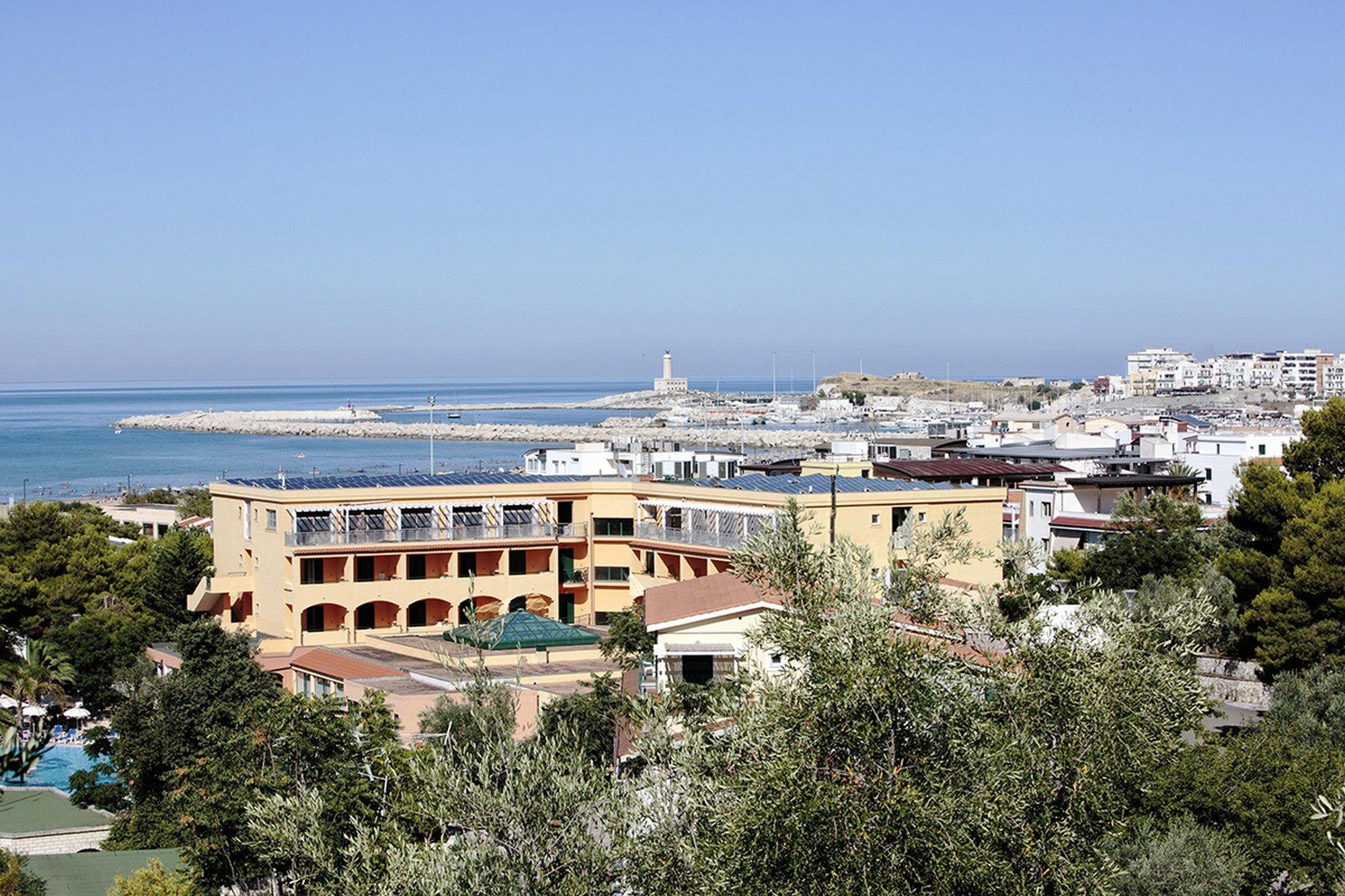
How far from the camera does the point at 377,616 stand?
31172 mm

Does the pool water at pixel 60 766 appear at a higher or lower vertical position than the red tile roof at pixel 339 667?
lower

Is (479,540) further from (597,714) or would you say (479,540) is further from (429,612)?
(597,714)

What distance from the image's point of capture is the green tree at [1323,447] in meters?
27.6

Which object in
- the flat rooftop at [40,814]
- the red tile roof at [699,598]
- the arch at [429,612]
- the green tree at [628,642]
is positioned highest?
the red tile roof at [699,598]

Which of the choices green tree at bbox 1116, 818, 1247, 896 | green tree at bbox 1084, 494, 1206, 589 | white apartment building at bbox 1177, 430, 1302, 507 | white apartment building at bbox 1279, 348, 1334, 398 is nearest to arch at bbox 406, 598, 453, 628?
green tree at bbox 1084, 494, 1206, 589

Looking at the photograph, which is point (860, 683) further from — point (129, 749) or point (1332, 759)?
point (129, 749)

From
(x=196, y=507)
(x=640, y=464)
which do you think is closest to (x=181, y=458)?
(x=196, y=507)

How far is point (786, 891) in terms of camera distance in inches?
343

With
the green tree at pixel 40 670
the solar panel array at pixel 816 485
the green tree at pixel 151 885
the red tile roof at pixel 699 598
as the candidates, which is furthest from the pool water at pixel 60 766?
the green tree at pixel 40 670

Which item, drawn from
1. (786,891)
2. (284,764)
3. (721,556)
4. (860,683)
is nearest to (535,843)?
(786,891)

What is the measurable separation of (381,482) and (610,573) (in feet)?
18.0

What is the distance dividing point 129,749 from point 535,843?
44.7 feet

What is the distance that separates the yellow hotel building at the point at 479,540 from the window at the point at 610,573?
0.03 m

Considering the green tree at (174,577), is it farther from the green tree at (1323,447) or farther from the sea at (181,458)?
the sea at (181,458)
